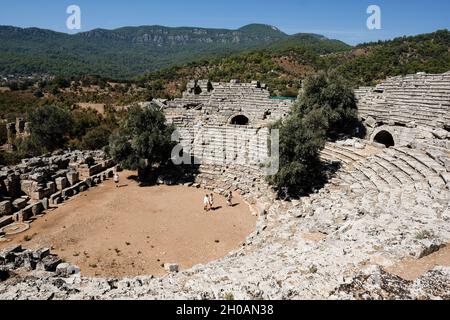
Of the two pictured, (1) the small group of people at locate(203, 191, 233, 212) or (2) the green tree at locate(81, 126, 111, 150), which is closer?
(1) the small group of people at locate(203, 191, 233, 212)

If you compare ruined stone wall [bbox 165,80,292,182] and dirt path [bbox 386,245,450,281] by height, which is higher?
ruined stone wall [bbox 165,80,292,182]

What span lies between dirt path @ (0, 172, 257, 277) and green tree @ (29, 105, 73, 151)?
12.6m

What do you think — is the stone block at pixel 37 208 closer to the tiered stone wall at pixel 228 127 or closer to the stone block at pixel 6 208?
the stone block at pixel 6 208

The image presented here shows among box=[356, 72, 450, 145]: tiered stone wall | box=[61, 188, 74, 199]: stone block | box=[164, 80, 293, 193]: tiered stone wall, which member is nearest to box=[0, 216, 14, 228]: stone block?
box=[61, 188, 74, 199]: stone block

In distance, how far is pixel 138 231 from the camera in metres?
14.0

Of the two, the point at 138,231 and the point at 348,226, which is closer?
the point at 348,226

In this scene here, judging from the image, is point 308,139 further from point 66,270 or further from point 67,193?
point 67,193

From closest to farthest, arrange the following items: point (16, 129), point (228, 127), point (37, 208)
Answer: point (37, 208)
point (228, 127)
point (16, 129)

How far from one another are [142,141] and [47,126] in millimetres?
13339

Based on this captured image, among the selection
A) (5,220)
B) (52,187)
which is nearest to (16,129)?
(52,187)

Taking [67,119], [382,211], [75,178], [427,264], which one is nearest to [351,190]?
[382,211]

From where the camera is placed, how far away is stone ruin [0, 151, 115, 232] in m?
15.7

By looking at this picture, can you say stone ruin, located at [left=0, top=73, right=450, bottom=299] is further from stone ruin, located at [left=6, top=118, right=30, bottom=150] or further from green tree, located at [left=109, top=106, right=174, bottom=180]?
stone ruin, located at [left=6, top=118, right=30, bottom=150]

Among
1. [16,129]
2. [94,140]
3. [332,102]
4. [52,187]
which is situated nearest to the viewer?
[52,187]
